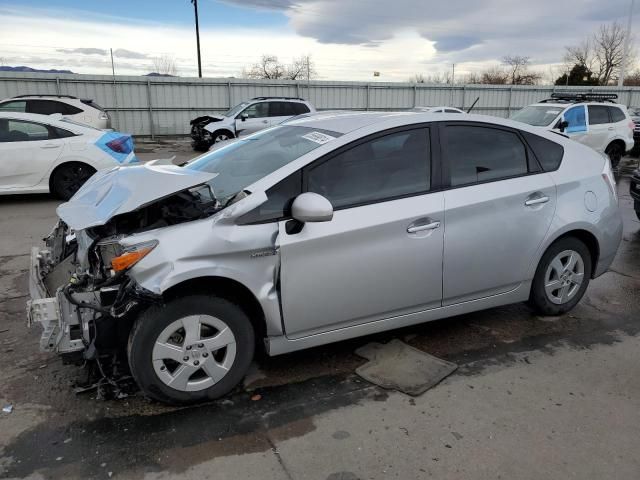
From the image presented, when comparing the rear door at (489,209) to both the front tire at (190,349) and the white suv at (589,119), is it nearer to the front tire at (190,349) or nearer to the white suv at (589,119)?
the front tire at (190,349)

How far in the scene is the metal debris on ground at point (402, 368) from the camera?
3.42 metres

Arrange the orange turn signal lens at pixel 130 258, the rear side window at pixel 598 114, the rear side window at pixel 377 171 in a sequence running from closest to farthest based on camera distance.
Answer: the orange turn signal lens at pixel 130 258 → the rear side window at pixel 377 171 → the rear side window at pixel 598 114

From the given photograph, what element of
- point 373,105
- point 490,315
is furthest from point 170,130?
point 490,315

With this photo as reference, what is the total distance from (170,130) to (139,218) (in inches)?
840

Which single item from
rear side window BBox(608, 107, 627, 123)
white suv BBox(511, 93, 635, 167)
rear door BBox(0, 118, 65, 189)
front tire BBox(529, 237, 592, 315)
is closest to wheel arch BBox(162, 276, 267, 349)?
front tire BBox(529, 237, 592, 315)

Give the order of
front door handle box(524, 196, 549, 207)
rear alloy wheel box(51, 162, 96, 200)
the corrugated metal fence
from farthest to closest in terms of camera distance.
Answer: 1. the corrugated metal fence
2. rear alloy wheel box(51, 162, 96, 200)
3. front door handle box(524, 196, 549, 207)

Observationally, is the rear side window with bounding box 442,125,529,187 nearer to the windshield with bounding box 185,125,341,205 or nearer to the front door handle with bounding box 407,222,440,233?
the front door handle with bounding box 407,222,440,233

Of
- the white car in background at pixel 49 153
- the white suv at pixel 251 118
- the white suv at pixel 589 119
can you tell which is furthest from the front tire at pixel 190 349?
the white suv at pixel 251 118

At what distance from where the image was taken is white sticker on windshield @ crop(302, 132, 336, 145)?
3.46 metres

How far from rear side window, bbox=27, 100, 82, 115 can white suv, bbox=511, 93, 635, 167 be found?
461 inches

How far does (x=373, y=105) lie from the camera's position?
25719 millimetres

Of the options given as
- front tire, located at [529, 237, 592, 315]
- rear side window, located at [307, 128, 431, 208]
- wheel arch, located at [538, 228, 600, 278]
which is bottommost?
front tire, located at [529, 237, 592, 315]

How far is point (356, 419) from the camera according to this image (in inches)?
120

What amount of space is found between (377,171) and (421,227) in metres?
0.47
